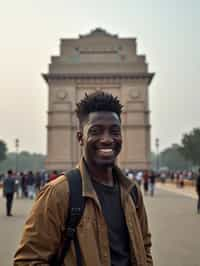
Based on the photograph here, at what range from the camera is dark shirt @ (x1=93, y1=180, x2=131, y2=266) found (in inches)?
91.9

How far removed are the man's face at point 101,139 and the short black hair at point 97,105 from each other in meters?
0.03

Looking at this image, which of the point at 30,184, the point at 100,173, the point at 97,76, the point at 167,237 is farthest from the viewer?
the point at 97,76

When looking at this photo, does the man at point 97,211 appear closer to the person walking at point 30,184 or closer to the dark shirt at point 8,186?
the dark shirt at point 8,186

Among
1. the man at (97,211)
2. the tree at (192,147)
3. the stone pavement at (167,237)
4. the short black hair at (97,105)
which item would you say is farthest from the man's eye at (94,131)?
the tree at (192,147)

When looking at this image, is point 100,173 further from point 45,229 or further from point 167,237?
point 167,237

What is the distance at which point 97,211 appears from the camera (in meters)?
2.29

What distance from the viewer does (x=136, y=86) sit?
50469 mm

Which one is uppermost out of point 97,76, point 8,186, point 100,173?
point 97,76

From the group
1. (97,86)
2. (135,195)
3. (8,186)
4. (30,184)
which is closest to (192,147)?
(97,86)

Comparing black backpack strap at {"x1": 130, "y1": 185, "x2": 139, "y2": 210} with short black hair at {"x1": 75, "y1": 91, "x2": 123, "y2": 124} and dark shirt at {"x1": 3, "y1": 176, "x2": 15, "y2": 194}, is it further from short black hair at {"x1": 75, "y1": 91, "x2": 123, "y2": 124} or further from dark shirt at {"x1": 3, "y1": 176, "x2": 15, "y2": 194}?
dark shirt at {"x1": 3, "y1": 176, "x2": 15, "y2": 194}

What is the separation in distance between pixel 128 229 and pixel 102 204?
0.18 meters

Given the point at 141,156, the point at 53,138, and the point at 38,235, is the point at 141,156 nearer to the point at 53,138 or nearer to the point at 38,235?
the point at 53,138

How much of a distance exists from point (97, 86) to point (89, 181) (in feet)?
158

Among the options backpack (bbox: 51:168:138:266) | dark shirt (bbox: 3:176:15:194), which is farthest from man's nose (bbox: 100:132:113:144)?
dark shirt (bbox: 3:176:15:194)
